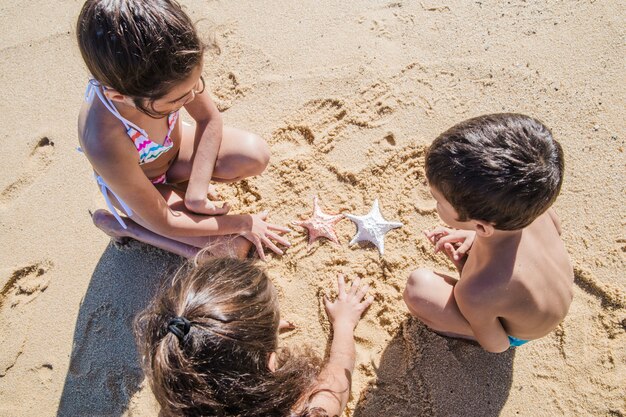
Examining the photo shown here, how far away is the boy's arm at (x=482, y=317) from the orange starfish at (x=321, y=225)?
3.13ft

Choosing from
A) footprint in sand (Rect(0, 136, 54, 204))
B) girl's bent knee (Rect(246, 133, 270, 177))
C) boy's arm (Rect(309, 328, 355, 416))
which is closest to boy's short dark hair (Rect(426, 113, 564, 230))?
boy's arm (Rect(309, 328, 355, 416))

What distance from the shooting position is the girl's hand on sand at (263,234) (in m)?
3.06

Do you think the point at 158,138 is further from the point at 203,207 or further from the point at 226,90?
the point at 226,90

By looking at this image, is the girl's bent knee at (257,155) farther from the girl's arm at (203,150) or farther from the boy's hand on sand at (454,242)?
the boy's hand on sand at (454,242)

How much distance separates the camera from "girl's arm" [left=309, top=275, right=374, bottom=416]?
2.40 meters

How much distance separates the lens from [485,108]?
11.0 feet

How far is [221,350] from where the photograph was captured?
1.76m

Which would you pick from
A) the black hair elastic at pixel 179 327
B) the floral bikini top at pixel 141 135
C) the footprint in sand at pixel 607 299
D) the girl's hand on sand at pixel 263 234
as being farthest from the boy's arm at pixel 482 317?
the floral bikini top at pixel 141 135

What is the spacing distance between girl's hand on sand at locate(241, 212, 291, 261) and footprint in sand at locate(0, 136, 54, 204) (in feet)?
5.46

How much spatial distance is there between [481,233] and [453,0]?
2.38m

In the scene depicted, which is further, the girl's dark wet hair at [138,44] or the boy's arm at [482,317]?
the boy's arm at [482,317]

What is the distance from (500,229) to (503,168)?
0.31 m

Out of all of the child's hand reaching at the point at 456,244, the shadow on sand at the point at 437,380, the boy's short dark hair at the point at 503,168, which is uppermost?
the boy's short dark hair at the point at 503,168

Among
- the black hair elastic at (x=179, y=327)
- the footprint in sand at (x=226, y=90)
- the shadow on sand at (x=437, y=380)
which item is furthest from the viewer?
the footprint in sand at (x=226, y=90)
